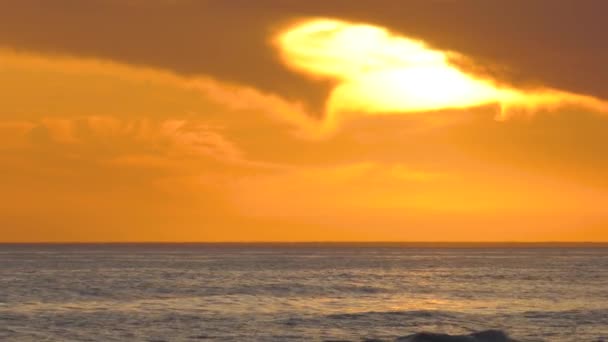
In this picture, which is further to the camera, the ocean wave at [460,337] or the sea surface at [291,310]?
the sea surface at [291,310]

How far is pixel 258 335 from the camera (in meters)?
59.0

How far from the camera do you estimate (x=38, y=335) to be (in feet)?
193

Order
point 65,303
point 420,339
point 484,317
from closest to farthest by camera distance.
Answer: point 420,339 < point 484,317 < point 65,303

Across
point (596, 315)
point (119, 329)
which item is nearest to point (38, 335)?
point (119, 329)

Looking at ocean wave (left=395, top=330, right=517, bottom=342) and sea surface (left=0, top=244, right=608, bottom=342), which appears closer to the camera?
ocean wave (left=395, top=330, right=517, bottom=342)

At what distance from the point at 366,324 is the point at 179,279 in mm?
63465

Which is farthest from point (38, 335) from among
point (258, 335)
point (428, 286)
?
point (428, 286)

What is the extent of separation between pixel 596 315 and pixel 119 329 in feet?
113

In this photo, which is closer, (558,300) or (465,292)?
(558,300)

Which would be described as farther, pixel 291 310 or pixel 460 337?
pixel 291 310

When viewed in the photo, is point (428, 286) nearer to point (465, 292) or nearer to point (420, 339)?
point (465, 292)

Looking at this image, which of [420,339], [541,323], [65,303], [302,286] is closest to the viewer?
[420,339]

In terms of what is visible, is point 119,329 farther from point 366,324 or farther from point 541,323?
point 541,323

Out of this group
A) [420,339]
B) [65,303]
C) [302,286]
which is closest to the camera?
[420,339]
